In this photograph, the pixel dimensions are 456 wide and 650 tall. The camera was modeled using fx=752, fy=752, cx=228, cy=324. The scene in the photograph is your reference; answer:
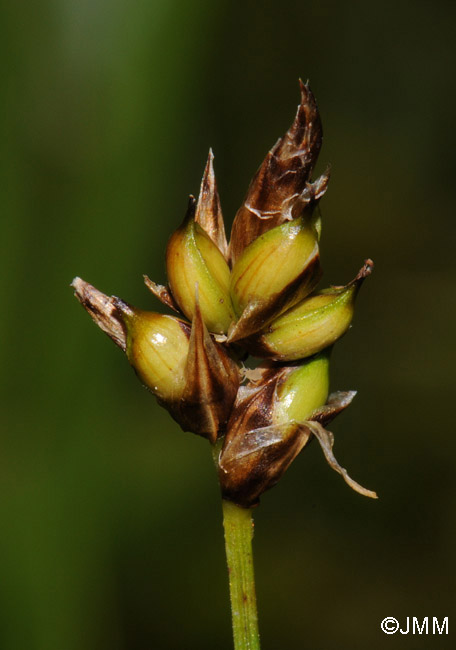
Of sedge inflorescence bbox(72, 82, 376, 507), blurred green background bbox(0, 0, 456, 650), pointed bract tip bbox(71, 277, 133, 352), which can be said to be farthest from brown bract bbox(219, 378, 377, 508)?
blurred green background bbox(0, 0, 456, 650)

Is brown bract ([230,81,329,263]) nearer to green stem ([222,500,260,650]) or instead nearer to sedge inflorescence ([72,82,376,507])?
sedge inflorescence ([72,82,376,507])

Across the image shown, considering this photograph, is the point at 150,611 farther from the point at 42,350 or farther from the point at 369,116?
the point at 369,116

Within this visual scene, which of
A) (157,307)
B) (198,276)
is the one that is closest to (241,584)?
(198,276)

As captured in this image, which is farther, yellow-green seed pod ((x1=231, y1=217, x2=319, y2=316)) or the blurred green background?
the blurred green background

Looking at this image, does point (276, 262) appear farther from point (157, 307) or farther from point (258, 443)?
point (157, 307)

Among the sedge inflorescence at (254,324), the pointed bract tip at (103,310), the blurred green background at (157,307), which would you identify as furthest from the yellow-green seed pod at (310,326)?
the blurred green background at (157,307)

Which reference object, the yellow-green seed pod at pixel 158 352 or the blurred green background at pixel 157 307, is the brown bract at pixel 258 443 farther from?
the blurred green background at pixel 157 307

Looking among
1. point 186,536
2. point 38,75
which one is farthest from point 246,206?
point 186,536
